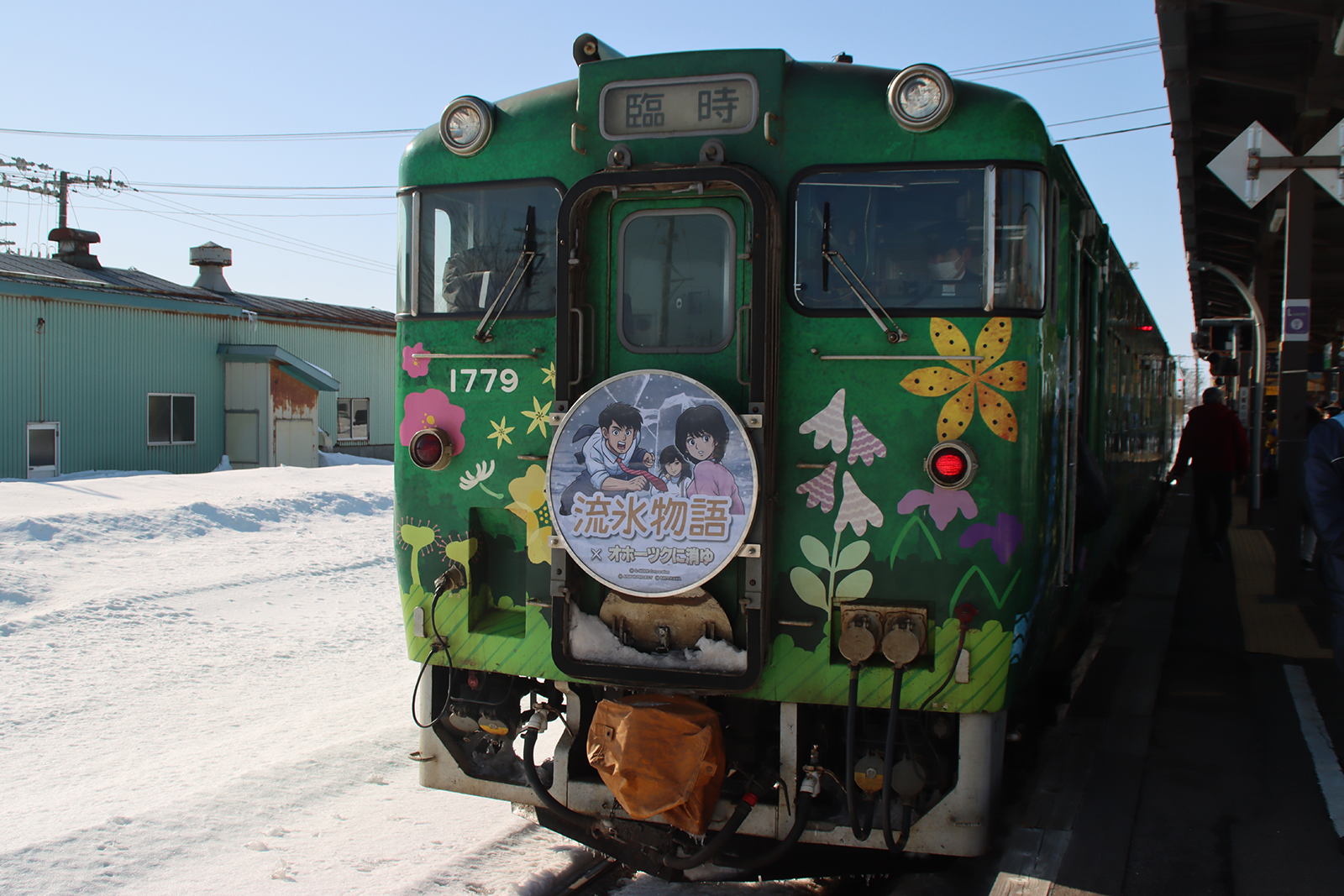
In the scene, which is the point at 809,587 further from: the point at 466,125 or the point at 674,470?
the point at 466,125

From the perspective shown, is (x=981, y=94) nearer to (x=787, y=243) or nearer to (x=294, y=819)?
(x=787, y=243)

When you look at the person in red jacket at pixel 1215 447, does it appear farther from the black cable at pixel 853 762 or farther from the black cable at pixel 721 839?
the black cable at pixel 721 839

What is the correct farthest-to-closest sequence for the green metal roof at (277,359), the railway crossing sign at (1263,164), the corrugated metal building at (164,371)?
the green metal roof at (277,359)
the corrugated metal building at (164,371)
the railway crossing sign at (1263,164)

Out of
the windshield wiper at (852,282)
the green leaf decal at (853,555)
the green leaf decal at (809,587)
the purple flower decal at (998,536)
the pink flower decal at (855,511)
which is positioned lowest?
the green leaf decal at (809,587)

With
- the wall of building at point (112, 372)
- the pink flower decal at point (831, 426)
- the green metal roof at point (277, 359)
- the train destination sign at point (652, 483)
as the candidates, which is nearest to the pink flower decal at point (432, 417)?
the train destination sign at point (652, 483)

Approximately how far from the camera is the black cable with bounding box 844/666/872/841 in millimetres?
3658

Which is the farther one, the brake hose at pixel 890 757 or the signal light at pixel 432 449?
→ the signal light at pixel 432 449

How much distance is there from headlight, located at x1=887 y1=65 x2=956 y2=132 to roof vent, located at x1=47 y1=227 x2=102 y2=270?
25893mm

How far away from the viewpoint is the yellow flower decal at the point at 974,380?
12.0 feet

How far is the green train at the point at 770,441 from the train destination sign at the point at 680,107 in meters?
0.01

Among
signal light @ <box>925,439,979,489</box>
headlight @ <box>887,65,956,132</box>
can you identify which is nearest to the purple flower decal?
signal light @ <box>925,439,979,489</box>

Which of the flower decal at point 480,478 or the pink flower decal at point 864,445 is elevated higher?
the pink flower decal at point 864,445

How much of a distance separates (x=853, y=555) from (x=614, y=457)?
0.94m

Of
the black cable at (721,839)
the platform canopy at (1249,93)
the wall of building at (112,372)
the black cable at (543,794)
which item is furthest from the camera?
the wall of building at (112,372)
